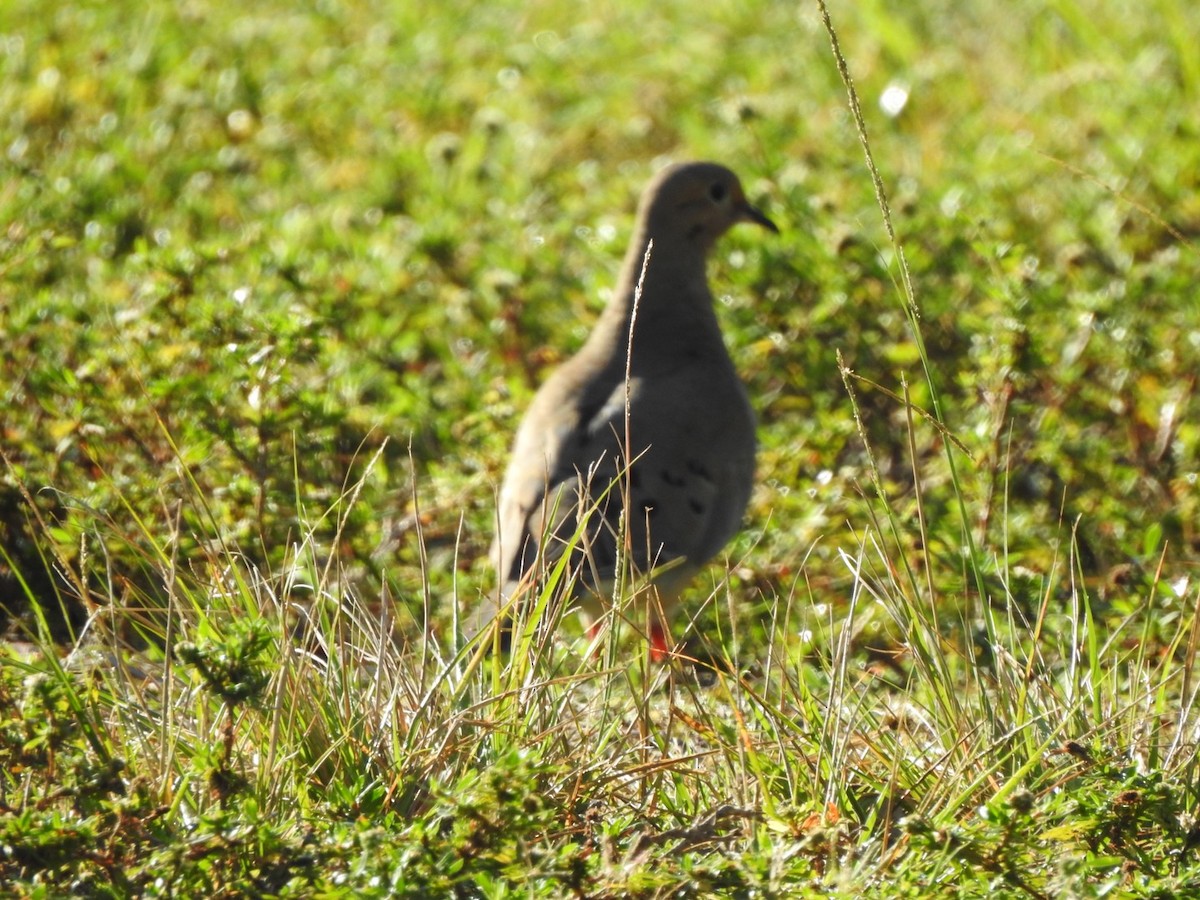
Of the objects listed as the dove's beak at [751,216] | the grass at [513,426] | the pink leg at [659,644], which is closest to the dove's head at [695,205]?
the dove's beak at [751,216]

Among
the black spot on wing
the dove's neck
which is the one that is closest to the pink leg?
the black spot on wing

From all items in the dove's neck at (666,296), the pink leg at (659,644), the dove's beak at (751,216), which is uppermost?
the dove's beak at (751,216)

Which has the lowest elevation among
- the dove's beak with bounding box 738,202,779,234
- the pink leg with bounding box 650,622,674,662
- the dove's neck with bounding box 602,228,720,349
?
the pink leg with bounding box 650,622,674,662

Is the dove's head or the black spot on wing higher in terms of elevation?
the dove's head

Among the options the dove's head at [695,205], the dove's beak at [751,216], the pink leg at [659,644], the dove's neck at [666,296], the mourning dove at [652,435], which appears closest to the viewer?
the pink leg at [659,644]

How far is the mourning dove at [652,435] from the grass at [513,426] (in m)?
0.18

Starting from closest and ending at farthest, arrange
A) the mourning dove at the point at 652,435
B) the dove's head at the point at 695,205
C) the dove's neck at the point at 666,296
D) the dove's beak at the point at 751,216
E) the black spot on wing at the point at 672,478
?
1. the mourning dove at the point at 652,435
2. the black spot on wing at the point at 672,478
3. the dove's neck at the point at 666,296
4. the dove's head at the point at 695,205
5. the dove's beak at the point at 751,216


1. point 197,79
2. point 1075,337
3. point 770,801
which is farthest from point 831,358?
point 197,79

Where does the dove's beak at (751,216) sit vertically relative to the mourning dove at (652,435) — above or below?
above

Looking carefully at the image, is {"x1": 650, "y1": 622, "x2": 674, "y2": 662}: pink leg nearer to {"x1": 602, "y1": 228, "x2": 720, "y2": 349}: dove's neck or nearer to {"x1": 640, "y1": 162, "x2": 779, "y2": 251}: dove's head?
{"x1": 602, "y1": 228, "x2": 720, "y2": 349}: dove's neck

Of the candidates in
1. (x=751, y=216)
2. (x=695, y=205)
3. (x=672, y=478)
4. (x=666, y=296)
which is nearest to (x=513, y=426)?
(x=666, y=296)

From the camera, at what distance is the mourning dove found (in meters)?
4.30

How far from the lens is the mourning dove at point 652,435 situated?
430cm

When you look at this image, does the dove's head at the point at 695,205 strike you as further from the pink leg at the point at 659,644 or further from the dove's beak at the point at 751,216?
the pink leg at the point at 659,644
